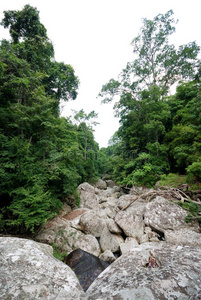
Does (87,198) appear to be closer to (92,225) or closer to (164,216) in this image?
(92,225)

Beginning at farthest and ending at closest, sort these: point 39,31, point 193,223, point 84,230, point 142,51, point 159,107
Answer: point 142,51 < point 39,31 < point 159,107 < point 84,230 < point 193,223

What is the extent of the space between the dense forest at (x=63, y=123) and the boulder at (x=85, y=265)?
1584mm

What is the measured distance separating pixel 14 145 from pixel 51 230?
3.54 meters

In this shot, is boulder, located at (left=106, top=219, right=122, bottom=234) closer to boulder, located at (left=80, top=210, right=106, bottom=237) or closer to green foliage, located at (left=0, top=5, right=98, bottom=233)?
boulder, located at (left=80, top=210, right=106, bottom=237)

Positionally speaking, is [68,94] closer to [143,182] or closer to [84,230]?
[143,182]

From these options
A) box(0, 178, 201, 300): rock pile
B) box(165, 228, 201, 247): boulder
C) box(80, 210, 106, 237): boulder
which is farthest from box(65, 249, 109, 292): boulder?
box(165, 228, 201, 247): boulder

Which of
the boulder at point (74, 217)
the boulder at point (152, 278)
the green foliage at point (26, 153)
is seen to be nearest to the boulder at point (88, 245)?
the boulder at point (74, 217)

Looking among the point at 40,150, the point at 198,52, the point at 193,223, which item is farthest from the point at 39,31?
the point at 193,223

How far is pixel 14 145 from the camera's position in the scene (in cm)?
403

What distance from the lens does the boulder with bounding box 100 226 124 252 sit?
4145mm

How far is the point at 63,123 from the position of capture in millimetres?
6277

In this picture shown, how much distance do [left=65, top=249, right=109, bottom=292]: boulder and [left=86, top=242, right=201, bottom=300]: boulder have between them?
7.83 feet

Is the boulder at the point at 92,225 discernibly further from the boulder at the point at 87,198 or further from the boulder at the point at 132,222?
the boulder at the point at 87,198

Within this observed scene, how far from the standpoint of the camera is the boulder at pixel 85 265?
10.1 feet
